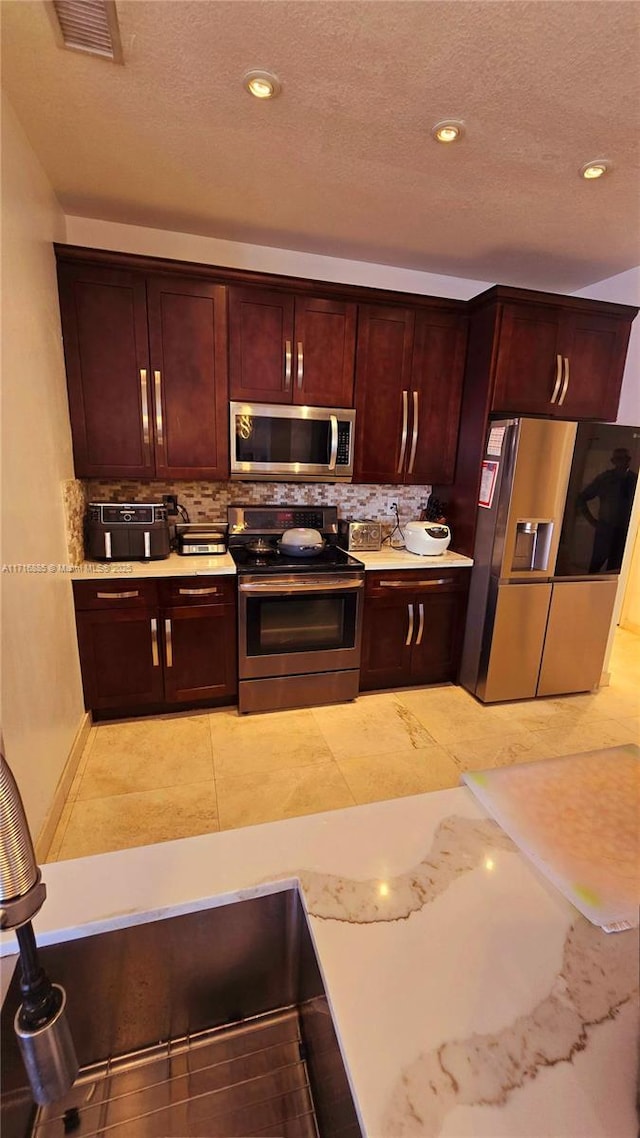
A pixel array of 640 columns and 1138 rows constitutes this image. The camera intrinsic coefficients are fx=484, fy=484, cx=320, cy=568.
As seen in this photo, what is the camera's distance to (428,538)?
2939mm

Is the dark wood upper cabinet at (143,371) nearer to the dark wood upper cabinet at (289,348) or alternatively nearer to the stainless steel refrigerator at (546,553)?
the dark wood upper cabinet at (289,348)

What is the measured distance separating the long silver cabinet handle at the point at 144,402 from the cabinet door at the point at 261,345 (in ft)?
1.45

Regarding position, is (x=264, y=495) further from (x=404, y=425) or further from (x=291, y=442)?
(x=404, y=425)

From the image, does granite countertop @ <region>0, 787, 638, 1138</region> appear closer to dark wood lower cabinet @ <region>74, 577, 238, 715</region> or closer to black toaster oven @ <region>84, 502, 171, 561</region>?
dark wood lower cabinet @ <region>74, 577, 238, 715</region>

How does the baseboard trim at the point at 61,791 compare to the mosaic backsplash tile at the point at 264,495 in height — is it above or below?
below

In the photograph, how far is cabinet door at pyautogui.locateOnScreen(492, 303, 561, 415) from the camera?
8.96 feet

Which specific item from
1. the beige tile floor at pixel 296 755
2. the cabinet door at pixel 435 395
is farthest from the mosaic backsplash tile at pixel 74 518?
the cabinet door at pixel 435 395

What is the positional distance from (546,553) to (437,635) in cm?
81

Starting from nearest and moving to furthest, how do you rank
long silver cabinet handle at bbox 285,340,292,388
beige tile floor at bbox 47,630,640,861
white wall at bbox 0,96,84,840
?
white wall at bbox 0,96,84,840
beige tile floor at bbox 47,630,640,861
long silver cabinet handle at bbox 285,340,292,388

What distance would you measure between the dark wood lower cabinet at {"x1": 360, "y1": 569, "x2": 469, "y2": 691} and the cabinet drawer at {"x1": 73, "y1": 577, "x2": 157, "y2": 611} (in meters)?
1.21

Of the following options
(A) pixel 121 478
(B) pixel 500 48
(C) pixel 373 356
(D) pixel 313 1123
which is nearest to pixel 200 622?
(A) pixel 121 478

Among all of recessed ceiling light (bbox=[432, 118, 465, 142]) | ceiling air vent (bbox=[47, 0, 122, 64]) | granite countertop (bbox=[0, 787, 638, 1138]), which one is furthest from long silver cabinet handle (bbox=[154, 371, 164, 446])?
granite countertop (bbox=[0, 787, 638, 1138])

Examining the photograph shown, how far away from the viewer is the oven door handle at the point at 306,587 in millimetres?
2580

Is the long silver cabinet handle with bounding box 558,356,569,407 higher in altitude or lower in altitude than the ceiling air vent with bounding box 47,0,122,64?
lower
